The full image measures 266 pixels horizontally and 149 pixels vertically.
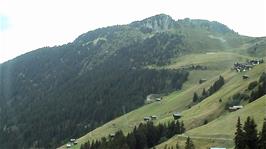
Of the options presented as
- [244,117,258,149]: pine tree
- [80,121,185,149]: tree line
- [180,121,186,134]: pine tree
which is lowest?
[80,121,185,149]: tree line

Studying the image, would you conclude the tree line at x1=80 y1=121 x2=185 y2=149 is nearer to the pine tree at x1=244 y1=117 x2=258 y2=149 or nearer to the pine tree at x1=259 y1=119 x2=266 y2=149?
the pine tree at x1=244 y1=117 x2=258 y2=149

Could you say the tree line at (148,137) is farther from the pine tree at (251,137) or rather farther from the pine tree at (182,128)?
the pine tree at (251,137)

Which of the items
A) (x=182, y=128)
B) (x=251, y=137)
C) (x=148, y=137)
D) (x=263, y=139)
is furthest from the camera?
(x=148, y=137)

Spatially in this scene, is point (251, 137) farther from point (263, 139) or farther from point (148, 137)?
point (148, 137)

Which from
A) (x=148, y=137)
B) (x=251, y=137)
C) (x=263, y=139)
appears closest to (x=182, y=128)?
(x=148, y=137)

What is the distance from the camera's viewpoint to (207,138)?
462 feet

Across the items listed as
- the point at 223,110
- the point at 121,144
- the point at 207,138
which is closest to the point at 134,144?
the point at 121,144

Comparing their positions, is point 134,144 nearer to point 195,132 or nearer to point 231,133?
point 195,132

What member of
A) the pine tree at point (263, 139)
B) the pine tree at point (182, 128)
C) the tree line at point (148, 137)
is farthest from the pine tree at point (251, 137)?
the tree line at point (148, 137)

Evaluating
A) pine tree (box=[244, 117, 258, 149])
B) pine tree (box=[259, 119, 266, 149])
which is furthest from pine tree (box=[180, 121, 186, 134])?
pine tree (box=[259, 119, 266, 149])

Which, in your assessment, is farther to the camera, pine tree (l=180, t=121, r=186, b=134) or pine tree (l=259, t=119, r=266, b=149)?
pine tree (l=180, t=121, r=186, b=134)

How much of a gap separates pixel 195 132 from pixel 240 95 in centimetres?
4154

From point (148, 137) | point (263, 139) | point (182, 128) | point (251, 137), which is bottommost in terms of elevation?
point (148, 137)

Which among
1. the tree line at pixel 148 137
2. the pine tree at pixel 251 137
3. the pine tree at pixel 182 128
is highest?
the pine tree at pixel 251 137
